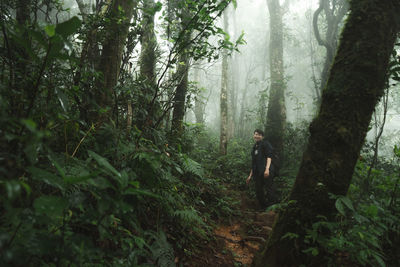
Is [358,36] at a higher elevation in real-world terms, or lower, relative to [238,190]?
higher

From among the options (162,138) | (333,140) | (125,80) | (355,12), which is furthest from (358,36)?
(125,80)

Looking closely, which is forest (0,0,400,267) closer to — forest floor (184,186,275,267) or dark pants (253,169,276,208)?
forest floor (184,186,275,267)

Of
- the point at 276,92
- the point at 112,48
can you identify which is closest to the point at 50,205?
the point at 112,48

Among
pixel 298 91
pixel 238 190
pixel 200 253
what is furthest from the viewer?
pixel 298 91

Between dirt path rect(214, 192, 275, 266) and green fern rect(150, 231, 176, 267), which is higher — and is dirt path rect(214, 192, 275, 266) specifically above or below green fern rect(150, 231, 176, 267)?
below

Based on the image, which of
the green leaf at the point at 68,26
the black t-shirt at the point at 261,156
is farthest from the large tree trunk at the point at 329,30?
the green leaf at the point at 68,26

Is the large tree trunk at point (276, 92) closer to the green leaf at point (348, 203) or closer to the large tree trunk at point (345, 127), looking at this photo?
the large tree trunk at point (345, 127)

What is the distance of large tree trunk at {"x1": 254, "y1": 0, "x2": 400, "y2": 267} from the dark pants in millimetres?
3166

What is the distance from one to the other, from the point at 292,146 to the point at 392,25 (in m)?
6.51

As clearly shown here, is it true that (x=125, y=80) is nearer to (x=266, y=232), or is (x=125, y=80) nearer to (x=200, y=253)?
(x=200, y=253)

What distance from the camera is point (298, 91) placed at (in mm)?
32156

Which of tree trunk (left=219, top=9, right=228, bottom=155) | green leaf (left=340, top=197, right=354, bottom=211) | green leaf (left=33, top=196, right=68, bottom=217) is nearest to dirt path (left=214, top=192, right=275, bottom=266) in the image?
green leaf (left=340, top=197, right=354, bottom=211)

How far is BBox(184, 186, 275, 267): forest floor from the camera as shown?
9.16 feet

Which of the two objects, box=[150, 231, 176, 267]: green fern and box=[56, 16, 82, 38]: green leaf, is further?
box=[150, 231, 176, 267]: green fern
